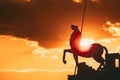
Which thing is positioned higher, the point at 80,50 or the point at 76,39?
the point at 76,39

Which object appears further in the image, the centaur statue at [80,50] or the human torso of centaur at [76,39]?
the human torso of centaur at [76,39]

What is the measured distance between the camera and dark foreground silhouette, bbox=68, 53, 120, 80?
4742 inches

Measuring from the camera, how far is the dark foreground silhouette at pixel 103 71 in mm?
120438

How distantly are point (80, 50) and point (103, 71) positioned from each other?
267 cm

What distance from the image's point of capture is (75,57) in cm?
12138

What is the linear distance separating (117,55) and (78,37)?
3.57 metres

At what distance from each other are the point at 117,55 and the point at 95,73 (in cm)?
240

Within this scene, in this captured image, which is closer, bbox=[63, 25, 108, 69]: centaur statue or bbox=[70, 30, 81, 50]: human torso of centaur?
bbox=[63, 25, 108, 69]: centaur statue

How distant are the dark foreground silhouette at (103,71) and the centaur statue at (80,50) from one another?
0.54m

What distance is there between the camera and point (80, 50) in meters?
121

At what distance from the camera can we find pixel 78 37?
398 feet

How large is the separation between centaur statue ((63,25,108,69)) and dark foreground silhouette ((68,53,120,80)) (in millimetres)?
539

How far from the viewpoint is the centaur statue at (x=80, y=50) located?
397 feet

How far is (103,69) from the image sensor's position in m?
121
